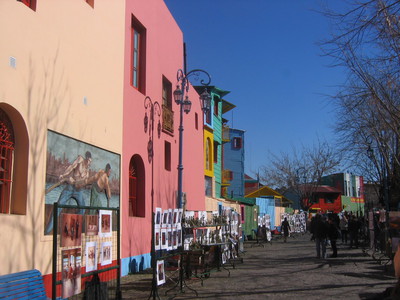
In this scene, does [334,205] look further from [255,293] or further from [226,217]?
[255,293]

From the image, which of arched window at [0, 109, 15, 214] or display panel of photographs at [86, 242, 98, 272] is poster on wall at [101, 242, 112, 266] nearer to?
display panel of photographs at [86, 242, 98, 272]

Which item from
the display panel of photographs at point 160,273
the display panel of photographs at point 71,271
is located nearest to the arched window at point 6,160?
the display panel of photographs at point 71,271

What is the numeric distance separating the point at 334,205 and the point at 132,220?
7257 cm

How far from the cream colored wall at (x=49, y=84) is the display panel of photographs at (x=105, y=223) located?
169 cm

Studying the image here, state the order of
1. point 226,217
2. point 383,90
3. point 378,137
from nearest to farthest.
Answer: point 383,90 < point 226,217 < point 378,137

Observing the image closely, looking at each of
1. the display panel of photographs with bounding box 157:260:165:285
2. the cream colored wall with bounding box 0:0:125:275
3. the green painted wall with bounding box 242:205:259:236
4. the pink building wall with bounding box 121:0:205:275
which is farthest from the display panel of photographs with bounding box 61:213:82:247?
the green painted wall with bounding box 242:205:259:236

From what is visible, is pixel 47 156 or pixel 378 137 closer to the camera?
pixel 47 156

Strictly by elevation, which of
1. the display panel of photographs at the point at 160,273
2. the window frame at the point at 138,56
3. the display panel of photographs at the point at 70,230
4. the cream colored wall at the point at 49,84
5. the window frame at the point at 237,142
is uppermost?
the window frame at the point at 237,142

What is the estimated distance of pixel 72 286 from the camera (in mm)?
6598

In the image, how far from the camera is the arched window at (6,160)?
821cm

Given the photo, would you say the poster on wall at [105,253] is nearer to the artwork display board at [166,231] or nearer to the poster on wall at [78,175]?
the poster on wall at [78,175]

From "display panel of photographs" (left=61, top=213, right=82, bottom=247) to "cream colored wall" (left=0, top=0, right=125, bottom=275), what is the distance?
1749 millimetres

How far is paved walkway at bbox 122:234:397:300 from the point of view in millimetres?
10461

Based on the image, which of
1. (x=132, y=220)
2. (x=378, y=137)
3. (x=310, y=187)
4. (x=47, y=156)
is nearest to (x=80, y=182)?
(x=47, y=156)
